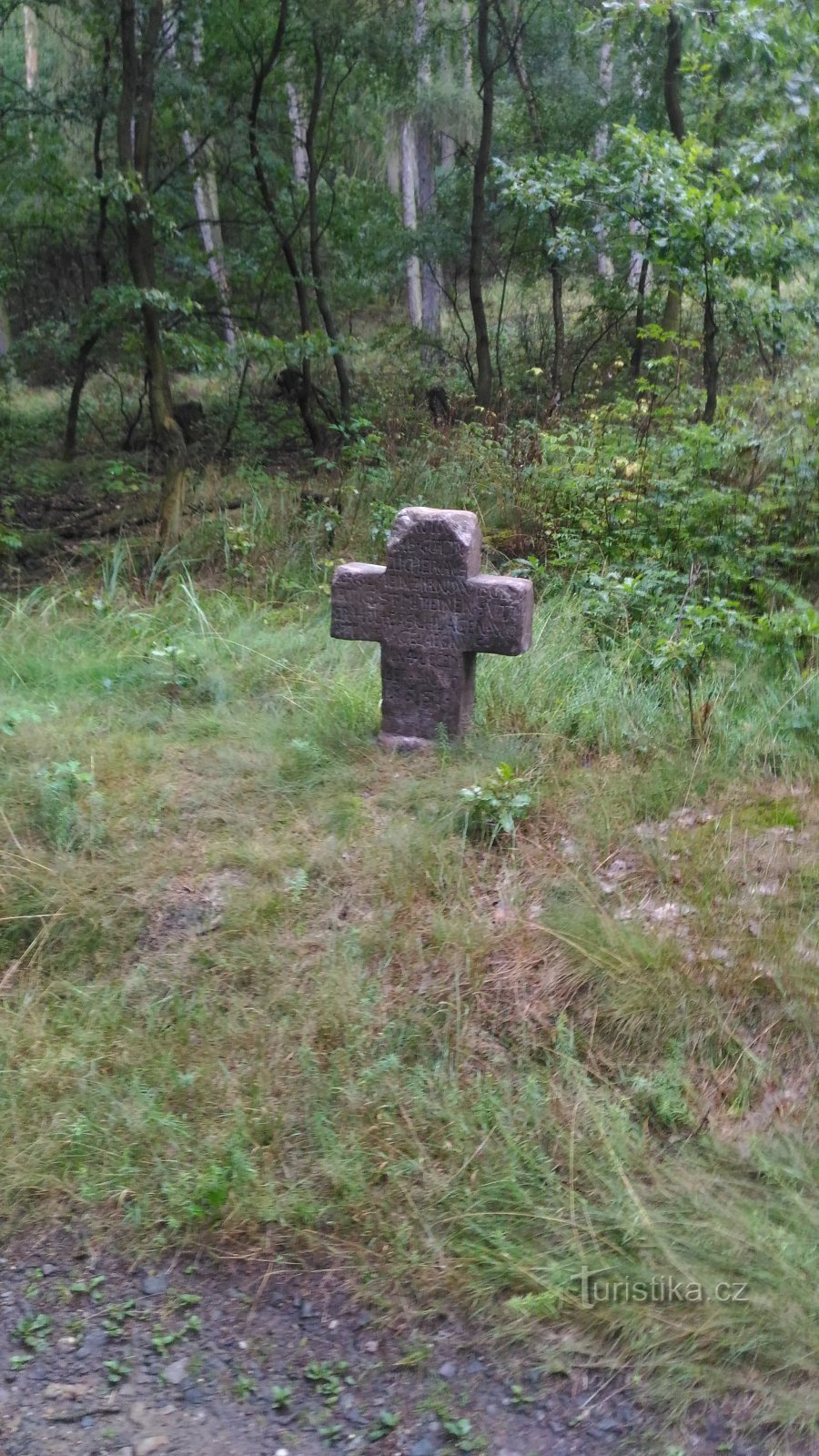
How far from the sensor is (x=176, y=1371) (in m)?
2.67

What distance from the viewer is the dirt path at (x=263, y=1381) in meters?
2.47

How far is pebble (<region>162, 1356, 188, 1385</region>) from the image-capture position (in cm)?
265

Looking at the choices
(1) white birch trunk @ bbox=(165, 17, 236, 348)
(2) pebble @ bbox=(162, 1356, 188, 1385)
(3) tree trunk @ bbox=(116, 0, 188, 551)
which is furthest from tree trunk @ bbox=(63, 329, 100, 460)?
(2) pebble @ bbox=(162, 1356, 188, 1385)

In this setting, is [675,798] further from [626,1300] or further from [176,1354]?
[176,1354]

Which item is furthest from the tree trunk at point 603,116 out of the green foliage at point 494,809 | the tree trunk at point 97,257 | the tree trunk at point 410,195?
the green foliage at point 494,809

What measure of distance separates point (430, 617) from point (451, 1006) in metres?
1.95

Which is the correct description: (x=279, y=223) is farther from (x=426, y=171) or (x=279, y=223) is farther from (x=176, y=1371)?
(x=176, y=1371)

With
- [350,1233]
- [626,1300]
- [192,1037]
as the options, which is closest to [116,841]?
[192,1037]

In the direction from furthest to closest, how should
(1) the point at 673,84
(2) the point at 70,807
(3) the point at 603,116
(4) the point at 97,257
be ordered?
(3) the point at 603,116
(4) the point at 97,257
(1) the point at 673,84
(2) the point at 70,807

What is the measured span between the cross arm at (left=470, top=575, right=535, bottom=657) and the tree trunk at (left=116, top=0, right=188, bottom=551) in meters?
5.66

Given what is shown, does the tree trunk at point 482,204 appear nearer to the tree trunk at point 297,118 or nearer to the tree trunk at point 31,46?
the tree trunk at point 297,118

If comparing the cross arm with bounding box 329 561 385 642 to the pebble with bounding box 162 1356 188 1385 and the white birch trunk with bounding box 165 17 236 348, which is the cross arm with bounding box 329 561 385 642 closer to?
the pebble with bounding box 162 1356 188 1385

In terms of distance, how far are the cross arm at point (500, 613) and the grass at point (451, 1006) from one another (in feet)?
1.46

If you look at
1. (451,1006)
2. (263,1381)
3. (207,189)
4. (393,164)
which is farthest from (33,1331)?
(393,164)
